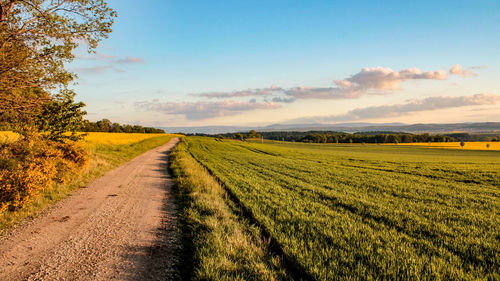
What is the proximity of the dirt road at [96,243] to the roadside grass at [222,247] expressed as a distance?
1.32 feet

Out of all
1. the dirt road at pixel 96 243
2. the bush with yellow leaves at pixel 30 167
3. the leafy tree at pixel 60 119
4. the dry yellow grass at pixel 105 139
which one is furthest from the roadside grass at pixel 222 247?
the dry yellow grass at pixel 105 139

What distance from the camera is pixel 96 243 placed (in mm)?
5500

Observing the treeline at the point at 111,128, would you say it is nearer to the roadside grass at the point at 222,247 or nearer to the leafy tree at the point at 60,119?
the leafy tree at the point at 60,119

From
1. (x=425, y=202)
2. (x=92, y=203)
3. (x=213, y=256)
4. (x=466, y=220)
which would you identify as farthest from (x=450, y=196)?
(x=92, y=203)

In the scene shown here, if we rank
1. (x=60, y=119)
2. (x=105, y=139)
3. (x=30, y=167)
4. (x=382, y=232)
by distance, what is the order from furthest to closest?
(x=105, y=139)
(x=60, y=119)
(x=30, y=167)
(x=382, y=232)

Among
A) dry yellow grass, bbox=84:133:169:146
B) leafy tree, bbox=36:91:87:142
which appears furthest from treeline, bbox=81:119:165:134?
leafy tree, bbox=36:91:87:142

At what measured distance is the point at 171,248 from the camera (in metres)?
5.30

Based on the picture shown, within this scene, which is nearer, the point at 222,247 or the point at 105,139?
the point at 222,247

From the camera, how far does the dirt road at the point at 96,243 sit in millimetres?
4344

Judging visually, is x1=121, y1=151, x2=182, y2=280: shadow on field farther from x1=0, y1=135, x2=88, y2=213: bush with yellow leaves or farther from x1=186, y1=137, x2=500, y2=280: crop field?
x1=0, y1=135, x2=88, y2=213: bush with yellow leaves

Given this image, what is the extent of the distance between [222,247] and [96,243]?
3.08 metres

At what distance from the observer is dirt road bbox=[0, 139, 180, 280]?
4344 millimetres

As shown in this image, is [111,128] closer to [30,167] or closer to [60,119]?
[60,119]

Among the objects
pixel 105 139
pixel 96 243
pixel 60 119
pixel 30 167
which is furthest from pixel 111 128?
pixel 96 243
